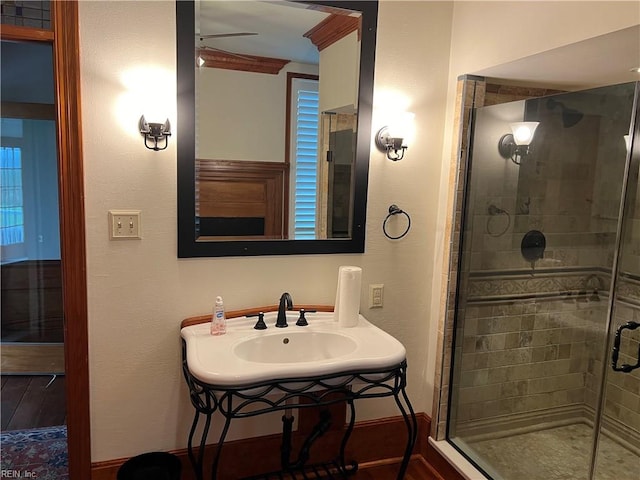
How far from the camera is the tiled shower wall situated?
227cm

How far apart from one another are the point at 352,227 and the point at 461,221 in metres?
0.54

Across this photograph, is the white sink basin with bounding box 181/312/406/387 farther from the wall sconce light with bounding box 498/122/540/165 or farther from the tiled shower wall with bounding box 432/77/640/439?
the wall sconce light with bounding box 498/122/540/165

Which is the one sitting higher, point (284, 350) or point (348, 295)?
point (348, 295)

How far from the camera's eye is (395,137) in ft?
7.14

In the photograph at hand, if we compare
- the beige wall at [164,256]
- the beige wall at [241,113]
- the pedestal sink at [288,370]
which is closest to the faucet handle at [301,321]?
the pedestal sink at [288,370]

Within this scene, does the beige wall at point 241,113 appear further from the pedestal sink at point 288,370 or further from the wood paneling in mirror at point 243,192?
the pedestal sink at point 288,370

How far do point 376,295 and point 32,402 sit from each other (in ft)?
7.37

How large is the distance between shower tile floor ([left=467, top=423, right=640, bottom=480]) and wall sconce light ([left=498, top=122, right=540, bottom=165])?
4.64 feet

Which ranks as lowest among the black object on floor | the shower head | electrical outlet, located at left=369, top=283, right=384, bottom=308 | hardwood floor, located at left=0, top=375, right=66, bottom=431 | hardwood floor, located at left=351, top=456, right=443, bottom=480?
hardwood floor, located at left=351, top=456, right=443, bottom=480

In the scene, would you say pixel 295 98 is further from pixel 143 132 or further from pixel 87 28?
pixel 87 28

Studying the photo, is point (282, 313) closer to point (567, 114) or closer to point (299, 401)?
point (299, 401)

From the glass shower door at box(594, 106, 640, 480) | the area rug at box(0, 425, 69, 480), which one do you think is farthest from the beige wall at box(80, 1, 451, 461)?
the glass shower door at box(594, 106, 640, 480)

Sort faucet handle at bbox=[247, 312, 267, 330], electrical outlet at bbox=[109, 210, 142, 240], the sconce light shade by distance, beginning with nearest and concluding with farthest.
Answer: electrical outlet at bbox=[109, 210, 142, 240] → faucet handle at bbox=[247, 312, 267, 330] → the sconce light shade

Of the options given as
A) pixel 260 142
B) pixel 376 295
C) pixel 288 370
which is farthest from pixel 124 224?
pixel 376 295
